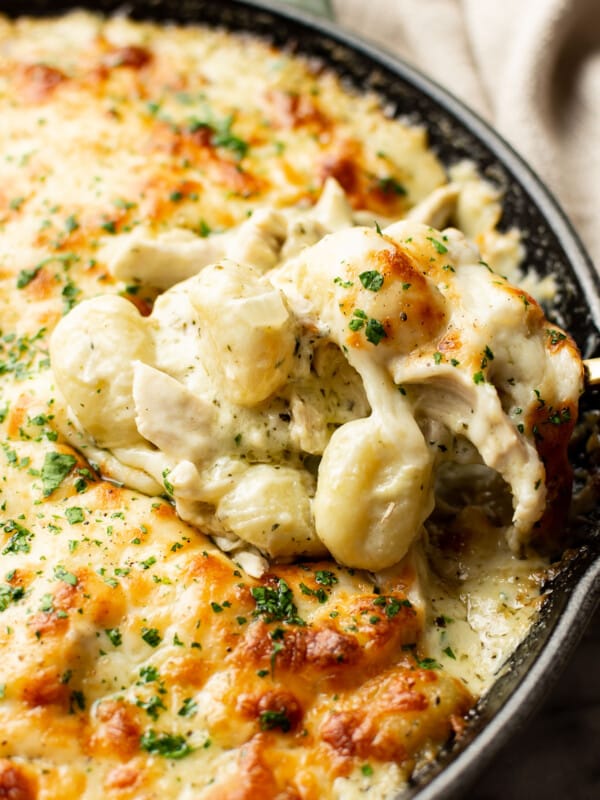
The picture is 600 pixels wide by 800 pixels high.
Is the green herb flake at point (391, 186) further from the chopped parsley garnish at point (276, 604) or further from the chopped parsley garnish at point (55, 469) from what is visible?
the chopped parsley garnish at point (276, 604)

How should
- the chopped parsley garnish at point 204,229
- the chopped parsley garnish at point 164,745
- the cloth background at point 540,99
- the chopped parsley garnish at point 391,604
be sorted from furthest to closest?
the chopped parsley garnish at point 204,229 → the cloth background at point 540,99 → the chopped parsley garnish at point 391,604 → the chopped parsley garnish at point 164,745

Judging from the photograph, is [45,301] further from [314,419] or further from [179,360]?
[314,419]

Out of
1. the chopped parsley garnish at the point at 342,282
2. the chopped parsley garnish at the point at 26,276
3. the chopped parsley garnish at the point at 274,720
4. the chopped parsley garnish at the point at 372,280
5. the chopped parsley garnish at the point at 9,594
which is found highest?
the chopped parsley garnish at the point at 372,280

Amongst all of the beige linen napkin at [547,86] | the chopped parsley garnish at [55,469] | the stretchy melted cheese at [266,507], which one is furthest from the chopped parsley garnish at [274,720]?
the beige linen napkin at [547,86]

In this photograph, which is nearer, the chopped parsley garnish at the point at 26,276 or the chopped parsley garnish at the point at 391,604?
the chopped parsley garnish at the point at 391,604

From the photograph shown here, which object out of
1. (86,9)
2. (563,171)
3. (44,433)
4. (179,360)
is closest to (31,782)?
(44,433)

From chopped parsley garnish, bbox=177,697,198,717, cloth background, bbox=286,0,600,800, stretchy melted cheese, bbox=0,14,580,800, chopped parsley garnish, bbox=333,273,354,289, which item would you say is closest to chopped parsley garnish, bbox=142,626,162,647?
stretchy melted cheese, bbox=0,14,580,800
